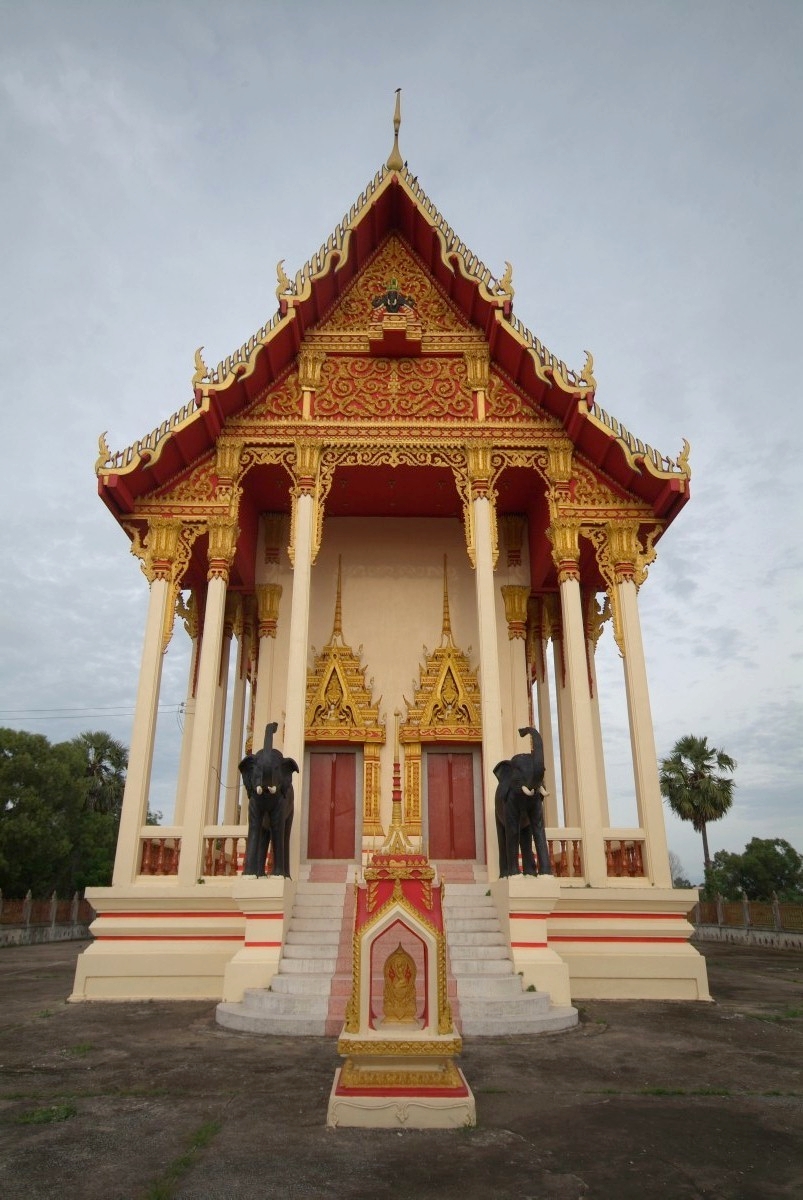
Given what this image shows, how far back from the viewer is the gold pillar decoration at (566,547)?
10859mm

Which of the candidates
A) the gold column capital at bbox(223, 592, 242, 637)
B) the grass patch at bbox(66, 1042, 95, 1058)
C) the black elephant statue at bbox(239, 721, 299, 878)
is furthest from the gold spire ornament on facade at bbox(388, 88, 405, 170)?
the grass patch at bbox(66, 1042, 95, 1058)

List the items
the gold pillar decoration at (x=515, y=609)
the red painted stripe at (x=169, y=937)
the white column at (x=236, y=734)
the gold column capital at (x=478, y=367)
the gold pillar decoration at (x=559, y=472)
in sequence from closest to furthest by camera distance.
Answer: the red painted stripe at (x=169, y=937) → the gold pillar decoration at (x=559, y=472) → the gold column capital at (x=478, y=367) → the white column at (x=236, y=734) → the gold pillar decoration at (x=515, y=609)

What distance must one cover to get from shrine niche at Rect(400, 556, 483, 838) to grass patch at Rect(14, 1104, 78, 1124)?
→ 8016mm

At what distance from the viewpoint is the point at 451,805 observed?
1231cm

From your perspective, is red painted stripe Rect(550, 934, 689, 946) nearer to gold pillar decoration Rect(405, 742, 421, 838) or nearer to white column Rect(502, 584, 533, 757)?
gold pillar decoration Rect(405, 742, 421, 838)

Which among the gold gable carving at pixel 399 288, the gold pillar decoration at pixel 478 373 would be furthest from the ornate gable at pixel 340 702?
the gold gable carving at pixel 399 288

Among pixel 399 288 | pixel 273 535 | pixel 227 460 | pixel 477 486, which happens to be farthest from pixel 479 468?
pixel 273 535

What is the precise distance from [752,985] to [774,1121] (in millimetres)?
7088

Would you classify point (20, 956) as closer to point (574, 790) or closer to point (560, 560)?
point (574, 790)

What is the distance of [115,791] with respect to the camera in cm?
3547

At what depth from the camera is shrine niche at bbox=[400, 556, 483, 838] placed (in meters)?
12.3

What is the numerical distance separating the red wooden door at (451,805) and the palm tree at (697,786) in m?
16.3

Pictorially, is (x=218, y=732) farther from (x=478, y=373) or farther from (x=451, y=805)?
(x=478, y=373)

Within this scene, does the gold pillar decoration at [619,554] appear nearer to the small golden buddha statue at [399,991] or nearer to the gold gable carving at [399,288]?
the gold gable carving at [399,288]
